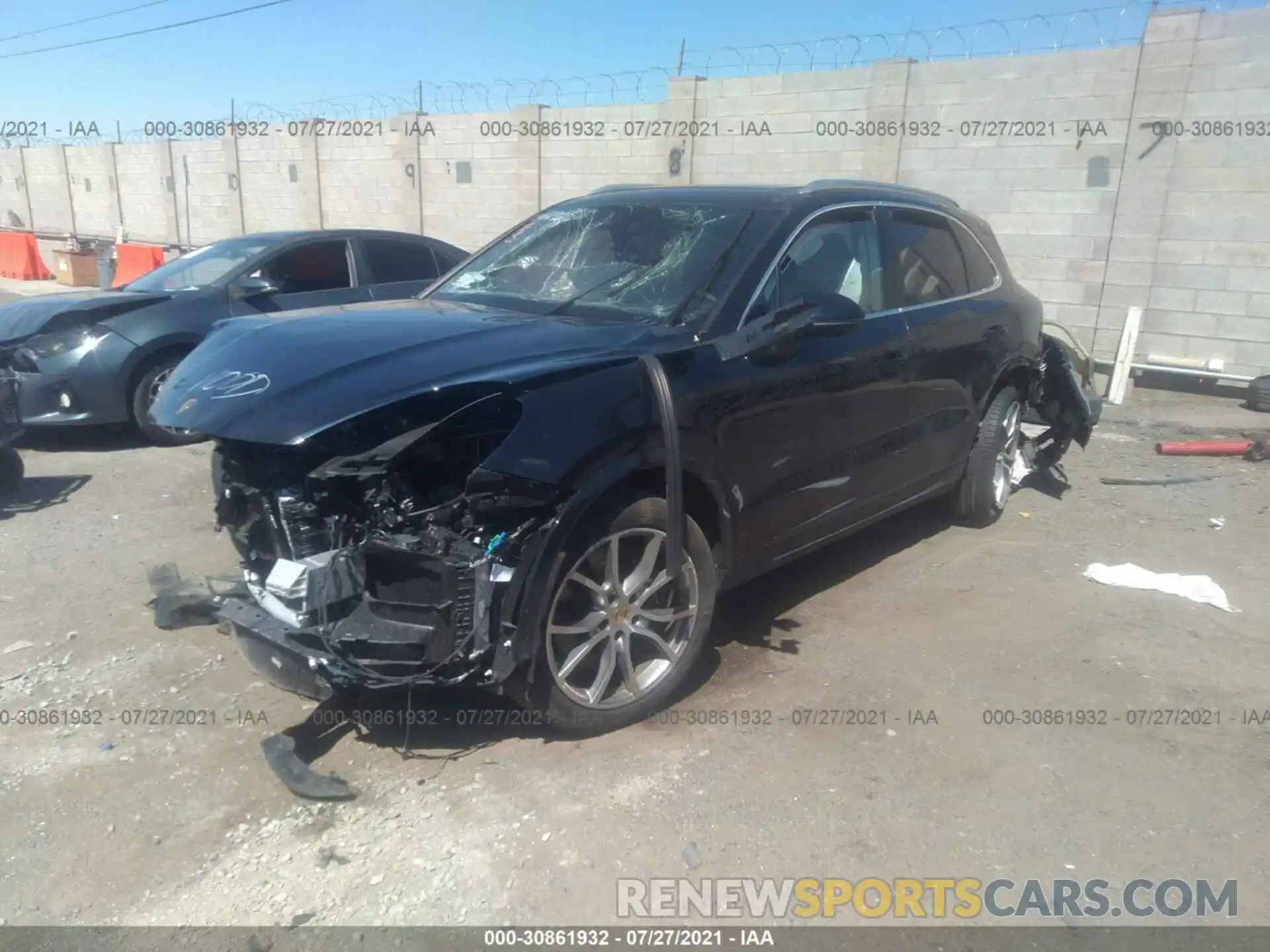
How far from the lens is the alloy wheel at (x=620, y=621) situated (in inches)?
125

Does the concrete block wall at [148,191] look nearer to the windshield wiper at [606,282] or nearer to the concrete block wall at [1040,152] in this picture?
the concrete block wall at [1040,152]

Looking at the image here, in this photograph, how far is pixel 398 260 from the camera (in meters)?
8.00

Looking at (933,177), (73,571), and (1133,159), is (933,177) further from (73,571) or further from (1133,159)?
(73,571)

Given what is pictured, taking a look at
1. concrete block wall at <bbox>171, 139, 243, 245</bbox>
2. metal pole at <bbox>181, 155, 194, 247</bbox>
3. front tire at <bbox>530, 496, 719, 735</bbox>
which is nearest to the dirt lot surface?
front tire at <bbox>530, 496, 719, 735</bbox>

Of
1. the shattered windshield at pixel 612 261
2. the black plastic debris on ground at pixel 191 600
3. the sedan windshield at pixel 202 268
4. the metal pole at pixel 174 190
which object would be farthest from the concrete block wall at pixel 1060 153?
the metal pole at pixel 174 190

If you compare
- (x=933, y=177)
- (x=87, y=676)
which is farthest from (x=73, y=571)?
(x=933, y=177)

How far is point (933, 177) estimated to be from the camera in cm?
1080

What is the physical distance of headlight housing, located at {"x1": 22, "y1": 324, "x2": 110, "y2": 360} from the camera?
6672mm

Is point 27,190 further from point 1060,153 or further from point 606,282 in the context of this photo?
point 606,282

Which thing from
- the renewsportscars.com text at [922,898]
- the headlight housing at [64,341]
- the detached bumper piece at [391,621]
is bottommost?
the renewsportscars.com text at [922,898]

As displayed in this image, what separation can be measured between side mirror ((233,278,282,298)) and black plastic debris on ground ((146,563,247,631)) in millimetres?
3555

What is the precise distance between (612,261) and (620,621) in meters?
1.59

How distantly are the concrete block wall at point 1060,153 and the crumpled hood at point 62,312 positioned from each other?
709 centimetres

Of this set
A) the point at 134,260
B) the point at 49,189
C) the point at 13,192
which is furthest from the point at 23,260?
the point at 13,192
